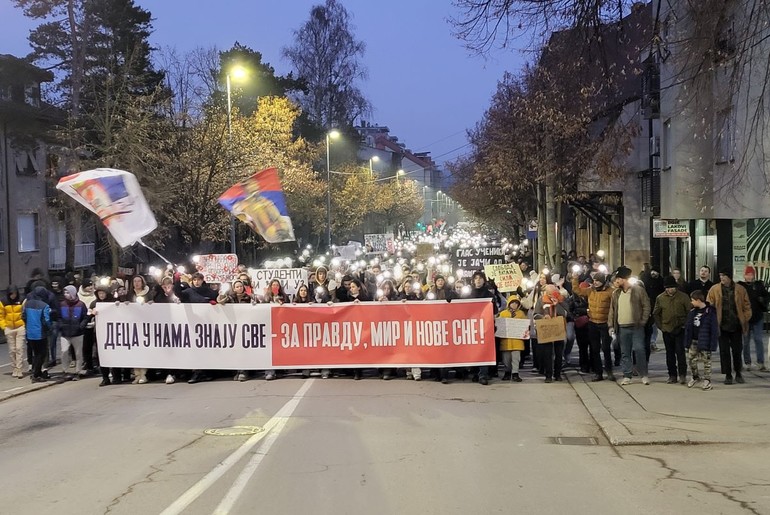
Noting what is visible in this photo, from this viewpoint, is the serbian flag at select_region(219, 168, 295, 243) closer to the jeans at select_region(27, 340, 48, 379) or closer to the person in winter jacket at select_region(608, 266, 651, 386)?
the jeans at select_region(27, 340, 48, 379)

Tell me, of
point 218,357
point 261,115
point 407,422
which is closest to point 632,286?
point 407,422

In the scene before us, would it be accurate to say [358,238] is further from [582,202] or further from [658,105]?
[658,105]

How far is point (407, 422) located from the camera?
10008 millimetres

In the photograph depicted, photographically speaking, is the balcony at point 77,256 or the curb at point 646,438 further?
the balcony at point 77,256

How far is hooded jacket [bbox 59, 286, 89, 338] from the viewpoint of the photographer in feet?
Answer: 46.1

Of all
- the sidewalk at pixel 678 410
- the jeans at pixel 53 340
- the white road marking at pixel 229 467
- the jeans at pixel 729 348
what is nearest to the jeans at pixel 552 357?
the sidewalk at pixel 678 410

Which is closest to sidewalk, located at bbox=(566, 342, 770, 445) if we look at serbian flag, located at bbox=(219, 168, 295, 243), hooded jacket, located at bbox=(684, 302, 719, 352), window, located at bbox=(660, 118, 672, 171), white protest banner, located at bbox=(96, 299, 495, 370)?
hooded jacket, located at bbox=(684, 302, 719, 352)

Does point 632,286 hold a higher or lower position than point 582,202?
lower

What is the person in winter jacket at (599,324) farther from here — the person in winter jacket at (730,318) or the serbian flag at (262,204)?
the serbian flag at (262,204)

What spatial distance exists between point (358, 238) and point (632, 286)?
218 feet

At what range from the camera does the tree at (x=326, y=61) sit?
59312 mm

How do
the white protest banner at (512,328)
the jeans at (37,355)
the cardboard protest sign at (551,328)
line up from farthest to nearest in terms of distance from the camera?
the jeans at (37,355) < the white protest banner at (512,328) < the cardboard protest sign at (551,328)

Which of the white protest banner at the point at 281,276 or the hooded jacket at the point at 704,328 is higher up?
the white protest banner at the point at 281,276

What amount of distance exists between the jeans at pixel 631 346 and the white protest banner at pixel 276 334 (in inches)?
91.8
